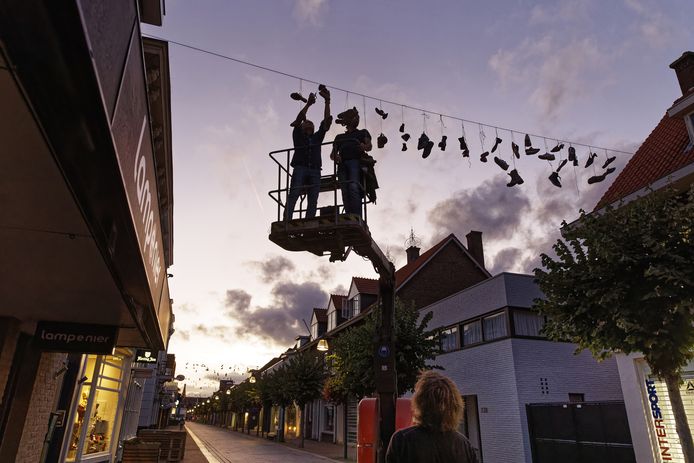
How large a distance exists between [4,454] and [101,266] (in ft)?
16.7

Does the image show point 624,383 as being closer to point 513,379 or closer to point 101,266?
point 513,379

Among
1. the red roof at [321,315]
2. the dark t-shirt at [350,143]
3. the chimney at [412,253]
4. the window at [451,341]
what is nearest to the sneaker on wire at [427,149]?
the dark t-shirt at [350,143]

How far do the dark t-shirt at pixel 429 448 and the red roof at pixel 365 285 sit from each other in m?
28.6

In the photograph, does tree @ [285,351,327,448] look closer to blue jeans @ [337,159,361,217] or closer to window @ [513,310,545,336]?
window @ [513,310,545,336]

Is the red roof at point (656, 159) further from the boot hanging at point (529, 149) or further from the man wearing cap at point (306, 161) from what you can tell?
the man wearing cap at point (306, 161)

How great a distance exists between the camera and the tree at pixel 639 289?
7.08 m

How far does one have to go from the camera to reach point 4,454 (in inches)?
281

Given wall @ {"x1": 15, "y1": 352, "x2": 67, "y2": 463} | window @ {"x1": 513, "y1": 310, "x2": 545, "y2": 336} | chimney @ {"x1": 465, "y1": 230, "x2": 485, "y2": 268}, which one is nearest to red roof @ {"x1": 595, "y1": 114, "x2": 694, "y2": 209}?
window @ {"x1": 513, "y1": 310, "x2": 545, "y2": 336}

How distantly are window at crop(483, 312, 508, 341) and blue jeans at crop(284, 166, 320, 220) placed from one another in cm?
1345

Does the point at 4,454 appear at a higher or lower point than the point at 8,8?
lower

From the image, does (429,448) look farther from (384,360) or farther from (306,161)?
(306,161)

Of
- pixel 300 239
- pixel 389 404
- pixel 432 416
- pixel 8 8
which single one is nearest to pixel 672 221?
pixel 389 404

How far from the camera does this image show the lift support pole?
7355 mm

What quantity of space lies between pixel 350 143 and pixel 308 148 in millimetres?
718
